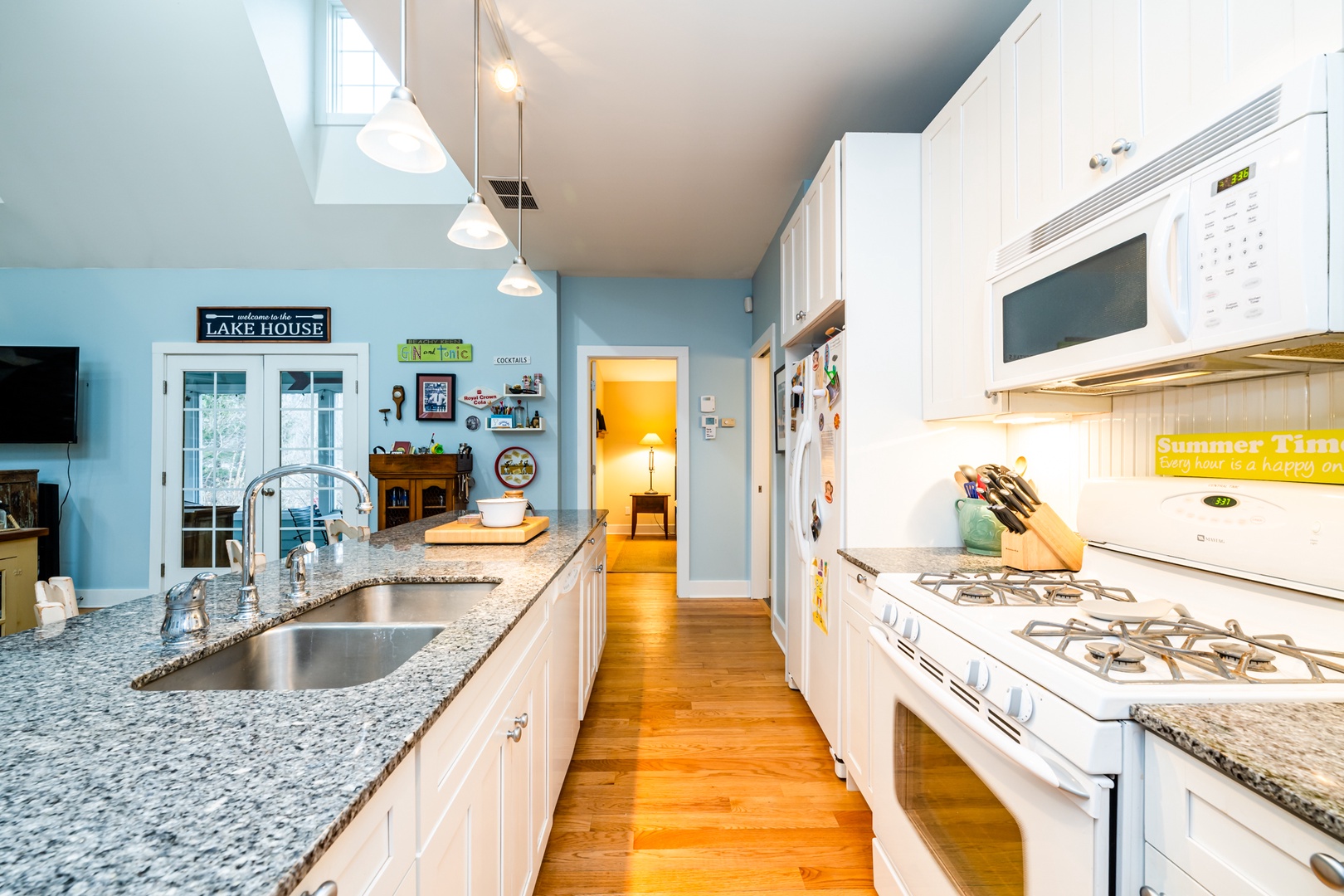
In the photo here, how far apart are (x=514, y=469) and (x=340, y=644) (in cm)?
305

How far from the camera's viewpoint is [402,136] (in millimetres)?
1524

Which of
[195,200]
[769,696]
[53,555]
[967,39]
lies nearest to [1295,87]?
[967,39]

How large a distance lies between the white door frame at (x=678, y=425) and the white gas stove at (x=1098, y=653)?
305 cm

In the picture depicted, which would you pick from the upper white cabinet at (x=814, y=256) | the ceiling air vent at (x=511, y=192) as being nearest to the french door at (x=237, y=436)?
the ceiling air vent at (x=511, y=192)

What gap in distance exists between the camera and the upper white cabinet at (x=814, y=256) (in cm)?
203

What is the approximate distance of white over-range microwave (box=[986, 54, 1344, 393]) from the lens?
2.59ft

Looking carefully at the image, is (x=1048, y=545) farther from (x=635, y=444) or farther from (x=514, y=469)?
(x=635, y=444)

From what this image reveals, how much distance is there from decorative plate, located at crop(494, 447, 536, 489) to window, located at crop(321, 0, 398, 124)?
2.46 m

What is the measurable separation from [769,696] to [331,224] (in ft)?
13.8

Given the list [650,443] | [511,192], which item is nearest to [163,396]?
[511,192]

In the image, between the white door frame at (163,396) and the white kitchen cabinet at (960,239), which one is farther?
the white door frame at (163,396)

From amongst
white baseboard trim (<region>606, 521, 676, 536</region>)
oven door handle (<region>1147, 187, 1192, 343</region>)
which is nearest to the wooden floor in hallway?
oven door handle (<region>1147, 187, 1192, 343</region>)

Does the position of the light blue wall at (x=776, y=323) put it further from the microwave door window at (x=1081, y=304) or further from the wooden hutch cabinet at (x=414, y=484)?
the wooden hutch cabinet at (x=414, y=484)

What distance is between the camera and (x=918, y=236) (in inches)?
78.4
